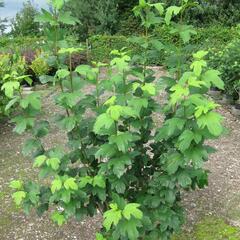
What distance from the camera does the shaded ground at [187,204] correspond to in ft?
16.4

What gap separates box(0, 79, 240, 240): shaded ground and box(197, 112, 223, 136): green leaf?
153cm

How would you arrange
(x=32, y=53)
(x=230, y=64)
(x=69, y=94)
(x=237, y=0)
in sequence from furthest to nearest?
1. (x=237, y=0)
2. (x=32, y=53)
3. (x=230, y=64)
4. (x=69, y=94)

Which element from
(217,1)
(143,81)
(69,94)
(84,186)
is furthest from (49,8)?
(217,1)

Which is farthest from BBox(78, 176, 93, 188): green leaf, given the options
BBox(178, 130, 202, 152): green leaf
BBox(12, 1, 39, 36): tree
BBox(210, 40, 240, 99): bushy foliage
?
BBox(12, 1, 39, 36): tree

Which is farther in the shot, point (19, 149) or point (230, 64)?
point (230, 64)

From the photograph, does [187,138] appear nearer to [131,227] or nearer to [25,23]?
[131,227]

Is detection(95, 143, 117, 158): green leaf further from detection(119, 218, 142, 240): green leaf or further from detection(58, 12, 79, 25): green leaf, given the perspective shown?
detection(58, 12, 79, 25): green leaf

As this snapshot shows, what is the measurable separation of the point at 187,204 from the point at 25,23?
21.1 m

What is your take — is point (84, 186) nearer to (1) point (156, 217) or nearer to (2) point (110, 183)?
(2) point (110, 183)

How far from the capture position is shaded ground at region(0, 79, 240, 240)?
16.4 feet

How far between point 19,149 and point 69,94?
4.46 meters

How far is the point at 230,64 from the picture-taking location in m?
9.38

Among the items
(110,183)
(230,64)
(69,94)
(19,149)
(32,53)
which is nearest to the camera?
(69,94)

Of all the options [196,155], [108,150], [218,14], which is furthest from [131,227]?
[218,14]
